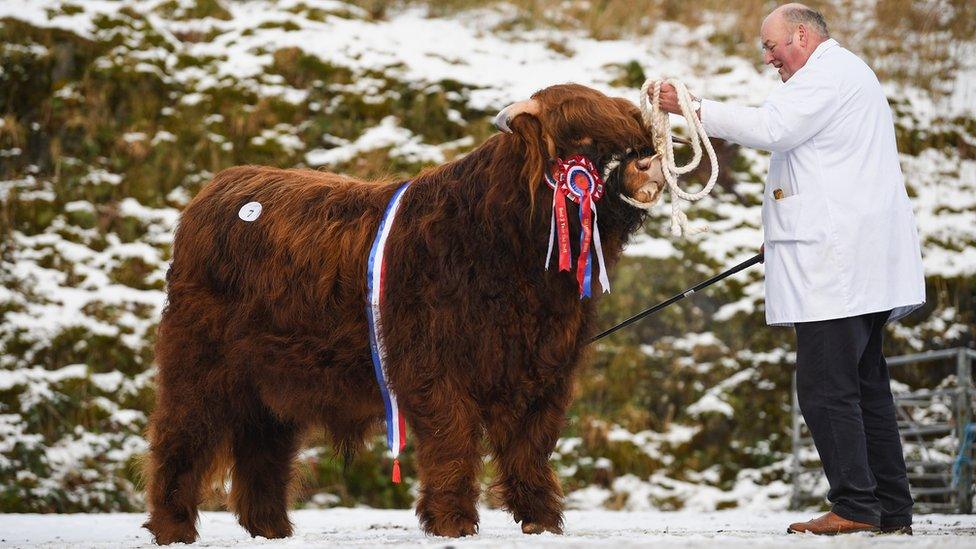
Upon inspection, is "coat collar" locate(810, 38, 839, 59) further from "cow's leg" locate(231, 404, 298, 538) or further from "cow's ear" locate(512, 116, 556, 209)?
"cow's leg" locate(231, 404, 298, 538)

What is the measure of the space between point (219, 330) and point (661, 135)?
2272 millimetres

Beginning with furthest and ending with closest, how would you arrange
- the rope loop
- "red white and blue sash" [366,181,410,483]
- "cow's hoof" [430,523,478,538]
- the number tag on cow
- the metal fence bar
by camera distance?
1. the metal fence bar
2. the number tag on cow
3. "red white and blue sash" [366,181,410,483]
4. the rope loop
5. "cow's hoof" [430,523,478,538]

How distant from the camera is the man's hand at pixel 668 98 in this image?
4371 mm

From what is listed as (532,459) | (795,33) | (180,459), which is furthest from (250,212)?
(795,33)

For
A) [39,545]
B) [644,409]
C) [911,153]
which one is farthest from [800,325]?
[911,153]

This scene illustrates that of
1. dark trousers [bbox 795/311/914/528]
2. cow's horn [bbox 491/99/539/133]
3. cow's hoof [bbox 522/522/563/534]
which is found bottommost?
cow's hoof [bbox 522/522/563/534]

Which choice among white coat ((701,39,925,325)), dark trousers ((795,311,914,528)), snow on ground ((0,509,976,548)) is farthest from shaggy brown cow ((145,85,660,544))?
dark trousers ((795,311,914,528))

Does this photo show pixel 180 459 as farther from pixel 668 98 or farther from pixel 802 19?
pixel 802 19

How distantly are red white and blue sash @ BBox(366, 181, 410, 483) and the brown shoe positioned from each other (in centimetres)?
175

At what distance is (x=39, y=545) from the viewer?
4.73 m

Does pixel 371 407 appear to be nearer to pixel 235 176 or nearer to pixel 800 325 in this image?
pixel 235 176

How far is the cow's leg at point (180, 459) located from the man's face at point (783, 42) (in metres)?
3.10

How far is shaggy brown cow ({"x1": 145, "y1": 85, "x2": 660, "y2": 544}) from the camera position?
4242 mm

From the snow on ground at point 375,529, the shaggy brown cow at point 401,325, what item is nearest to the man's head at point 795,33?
the shaggy brown cow at point 401,325
